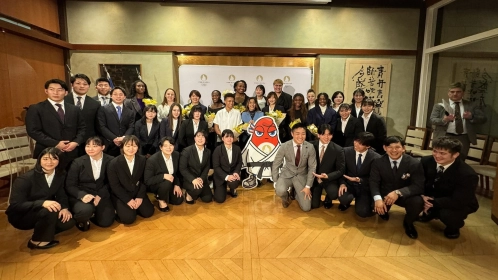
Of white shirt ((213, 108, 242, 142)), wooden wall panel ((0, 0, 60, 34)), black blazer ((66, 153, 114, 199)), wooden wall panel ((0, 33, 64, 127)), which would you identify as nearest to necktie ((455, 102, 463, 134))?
white shirt ((213, 108, 242, 142))

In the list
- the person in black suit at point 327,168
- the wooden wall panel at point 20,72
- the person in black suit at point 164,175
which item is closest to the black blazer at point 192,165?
the person in black suit at point 164,175

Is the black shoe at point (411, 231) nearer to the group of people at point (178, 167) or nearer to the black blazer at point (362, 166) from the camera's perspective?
the group of people at point (178, 167)

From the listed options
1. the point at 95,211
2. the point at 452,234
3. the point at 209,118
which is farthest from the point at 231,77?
the point at 452,234

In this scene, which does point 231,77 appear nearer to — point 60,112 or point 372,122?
point 372,122

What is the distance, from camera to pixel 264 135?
417 centimetres

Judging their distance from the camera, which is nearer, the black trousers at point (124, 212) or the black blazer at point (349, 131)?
the black trousers at point (124, 212)

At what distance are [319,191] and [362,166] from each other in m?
0.61

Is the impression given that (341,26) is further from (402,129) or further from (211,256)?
(211,256)

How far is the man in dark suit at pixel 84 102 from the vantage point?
3393 mm

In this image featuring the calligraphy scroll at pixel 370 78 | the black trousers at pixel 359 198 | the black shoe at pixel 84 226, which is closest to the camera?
the black shoe at pixel 84 226

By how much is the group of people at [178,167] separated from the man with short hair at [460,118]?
3.45 feet

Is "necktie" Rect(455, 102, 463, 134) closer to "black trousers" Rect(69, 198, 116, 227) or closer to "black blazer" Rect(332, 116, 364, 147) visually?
"black blazer" Rect(332, 116, 364, 147)

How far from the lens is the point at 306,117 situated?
4434mm

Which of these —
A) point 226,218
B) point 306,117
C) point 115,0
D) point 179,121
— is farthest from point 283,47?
point 226,218
